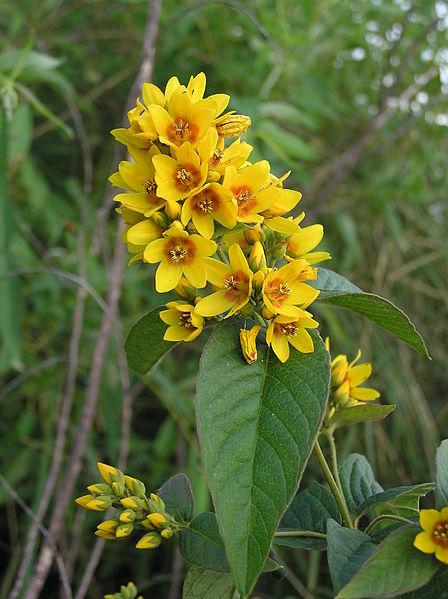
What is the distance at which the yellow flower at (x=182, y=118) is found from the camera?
53 centimetres

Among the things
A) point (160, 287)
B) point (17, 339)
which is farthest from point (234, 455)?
point (17, 339)

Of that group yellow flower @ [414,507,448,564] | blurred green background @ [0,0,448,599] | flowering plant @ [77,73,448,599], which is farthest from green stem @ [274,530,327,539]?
blurred green background @ [0,0,448,599]

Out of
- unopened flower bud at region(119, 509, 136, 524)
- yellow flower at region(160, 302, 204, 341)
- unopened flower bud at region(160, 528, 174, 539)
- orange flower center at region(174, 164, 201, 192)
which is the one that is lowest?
unopened flower bud at region(160, 528, 174, 539)

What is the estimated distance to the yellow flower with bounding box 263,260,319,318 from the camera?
52 cm

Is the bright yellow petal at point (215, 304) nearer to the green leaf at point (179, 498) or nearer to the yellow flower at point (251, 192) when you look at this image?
the yellow flower at point (251, 192)

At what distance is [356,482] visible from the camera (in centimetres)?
62

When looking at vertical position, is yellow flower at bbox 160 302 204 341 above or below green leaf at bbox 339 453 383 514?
above

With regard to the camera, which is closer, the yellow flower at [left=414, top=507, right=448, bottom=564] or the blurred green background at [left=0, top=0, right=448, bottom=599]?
the yellow flower at [left=414, top=507, right=448, bottom=564]

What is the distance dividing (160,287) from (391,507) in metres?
0.27

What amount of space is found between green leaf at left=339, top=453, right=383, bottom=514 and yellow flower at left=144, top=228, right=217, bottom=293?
246mm

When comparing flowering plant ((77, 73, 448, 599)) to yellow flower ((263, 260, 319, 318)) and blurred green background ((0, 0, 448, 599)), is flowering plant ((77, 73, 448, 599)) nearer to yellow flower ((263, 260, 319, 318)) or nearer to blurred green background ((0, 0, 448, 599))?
yellow flower ((263, 260, 319, 318))

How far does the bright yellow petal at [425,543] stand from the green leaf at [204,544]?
14 centimetres

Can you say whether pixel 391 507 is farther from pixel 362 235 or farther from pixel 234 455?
pixel 362 235

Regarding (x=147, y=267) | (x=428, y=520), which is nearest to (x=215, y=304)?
(x=428, y=520)
